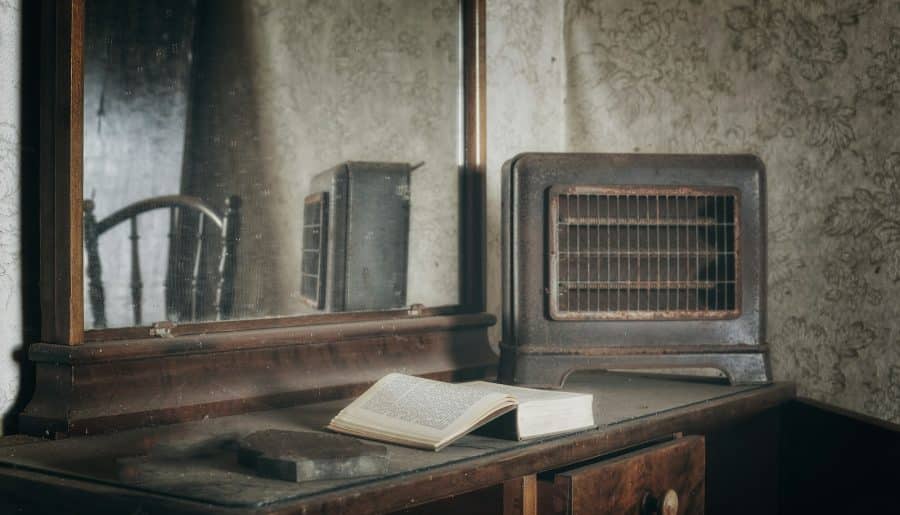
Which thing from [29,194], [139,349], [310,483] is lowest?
[310,483]

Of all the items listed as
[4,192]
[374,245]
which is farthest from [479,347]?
[4,192]

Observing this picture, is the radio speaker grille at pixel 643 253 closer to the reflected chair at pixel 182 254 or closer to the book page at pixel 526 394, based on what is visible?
the book page at pixel 526 394

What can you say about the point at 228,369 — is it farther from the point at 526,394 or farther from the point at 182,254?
the point at 526,394

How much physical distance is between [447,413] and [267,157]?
0.58 m

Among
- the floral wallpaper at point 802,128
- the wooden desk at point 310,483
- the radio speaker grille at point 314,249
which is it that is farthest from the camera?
the floral wallpaper at point 802,128

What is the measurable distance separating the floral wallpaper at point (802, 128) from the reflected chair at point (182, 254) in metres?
0.77

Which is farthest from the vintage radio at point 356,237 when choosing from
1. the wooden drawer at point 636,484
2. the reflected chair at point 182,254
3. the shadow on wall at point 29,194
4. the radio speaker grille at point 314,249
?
the wooden drawer at point 636,484

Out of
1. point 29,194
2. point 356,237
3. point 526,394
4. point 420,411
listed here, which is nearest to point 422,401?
point 420,411

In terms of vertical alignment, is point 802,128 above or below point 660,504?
above

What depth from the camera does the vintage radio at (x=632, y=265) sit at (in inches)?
64.6

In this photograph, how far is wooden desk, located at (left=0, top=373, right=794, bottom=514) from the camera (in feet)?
3.14

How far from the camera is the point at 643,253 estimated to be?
5.43 ft

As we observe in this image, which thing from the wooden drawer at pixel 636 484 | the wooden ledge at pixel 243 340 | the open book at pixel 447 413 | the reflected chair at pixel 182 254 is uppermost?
the reflected chair at pixel 182 254

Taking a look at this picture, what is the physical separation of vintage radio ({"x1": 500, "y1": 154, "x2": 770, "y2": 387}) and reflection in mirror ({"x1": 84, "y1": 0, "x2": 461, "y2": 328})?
24 cm
